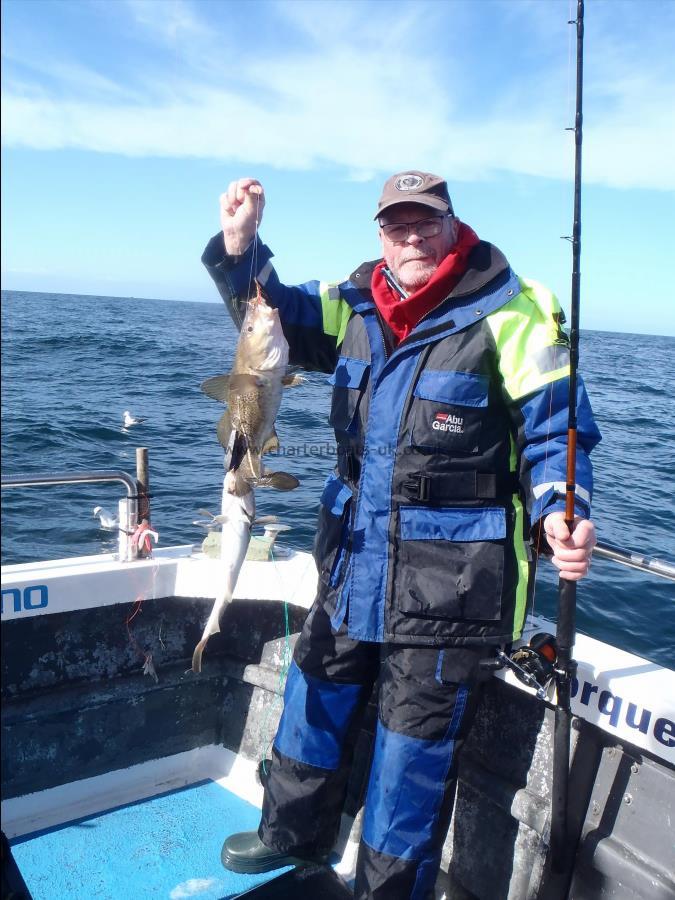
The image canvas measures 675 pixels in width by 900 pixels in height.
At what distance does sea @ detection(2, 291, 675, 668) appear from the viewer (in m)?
9.23

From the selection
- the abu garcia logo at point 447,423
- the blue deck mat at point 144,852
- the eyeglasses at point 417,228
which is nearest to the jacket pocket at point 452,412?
the abu garcia logo at point 447,423

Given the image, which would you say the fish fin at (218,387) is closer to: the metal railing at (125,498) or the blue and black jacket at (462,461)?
the blue and black jacket at (462,461)

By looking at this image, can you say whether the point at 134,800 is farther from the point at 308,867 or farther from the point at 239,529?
the point at 239,529

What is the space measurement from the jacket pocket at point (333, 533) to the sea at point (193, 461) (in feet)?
1.82

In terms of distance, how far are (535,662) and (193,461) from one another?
12200 millimetres

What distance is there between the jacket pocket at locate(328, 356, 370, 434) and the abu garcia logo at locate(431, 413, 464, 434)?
43cm

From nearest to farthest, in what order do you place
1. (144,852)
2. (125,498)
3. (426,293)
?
(426,293) → (144,852) → (125,498)

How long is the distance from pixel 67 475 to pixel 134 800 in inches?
75.4

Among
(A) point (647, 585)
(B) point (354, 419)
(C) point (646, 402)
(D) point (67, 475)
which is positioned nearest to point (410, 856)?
(B) point (354, 419)

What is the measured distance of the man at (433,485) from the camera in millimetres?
3010

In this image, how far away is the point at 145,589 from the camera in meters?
4.19

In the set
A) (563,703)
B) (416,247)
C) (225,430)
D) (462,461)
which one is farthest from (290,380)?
(563,703)

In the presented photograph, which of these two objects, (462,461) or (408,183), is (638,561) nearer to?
(462,461)

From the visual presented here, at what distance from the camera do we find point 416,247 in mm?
3283
